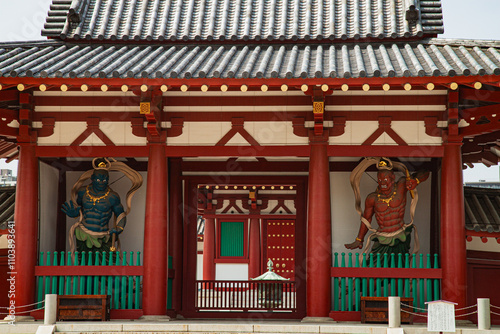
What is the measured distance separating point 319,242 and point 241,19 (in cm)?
529

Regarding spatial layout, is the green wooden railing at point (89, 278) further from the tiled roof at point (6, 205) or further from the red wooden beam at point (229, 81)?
Result: the red wooden beam at point (229, 81)

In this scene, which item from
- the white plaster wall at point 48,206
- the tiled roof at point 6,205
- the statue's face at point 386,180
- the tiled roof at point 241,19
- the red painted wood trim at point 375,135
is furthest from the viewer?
the tiled roof at point 241,19

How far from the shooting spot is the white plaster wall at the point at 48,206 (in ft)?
42.8

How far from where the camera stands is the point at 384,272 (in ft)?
39.6

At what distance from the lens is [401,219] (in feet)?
42.4

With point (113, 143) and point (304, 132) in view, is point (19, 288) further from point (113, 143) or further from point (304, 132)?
point (304, 132)

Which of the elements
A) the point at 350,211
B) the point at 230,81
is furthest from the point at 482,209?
the point at 230,81

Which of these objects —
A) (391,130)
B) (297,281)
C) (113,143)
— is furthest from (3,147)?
(391,130)

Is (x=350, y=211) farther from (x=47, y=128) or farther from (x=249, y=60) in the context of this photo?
(x=47, y=128)

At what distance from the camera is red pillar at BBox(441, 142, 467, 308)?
11883 mm

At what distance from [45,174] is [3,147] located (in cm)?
303

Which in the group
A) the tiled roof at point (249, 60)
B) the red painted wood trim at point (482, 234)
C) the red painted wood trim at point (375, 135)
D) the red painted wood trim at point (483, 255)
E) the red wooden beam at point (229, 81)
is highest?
the tiled roof at point (249, 60)

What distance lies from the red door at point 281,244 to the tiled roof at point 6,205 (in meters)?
11.7

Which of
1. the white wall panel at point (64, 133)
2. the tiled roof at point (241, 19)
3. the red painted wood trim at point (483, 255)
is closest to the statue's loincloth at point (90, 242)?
the white wall panel at point (64, 133)
